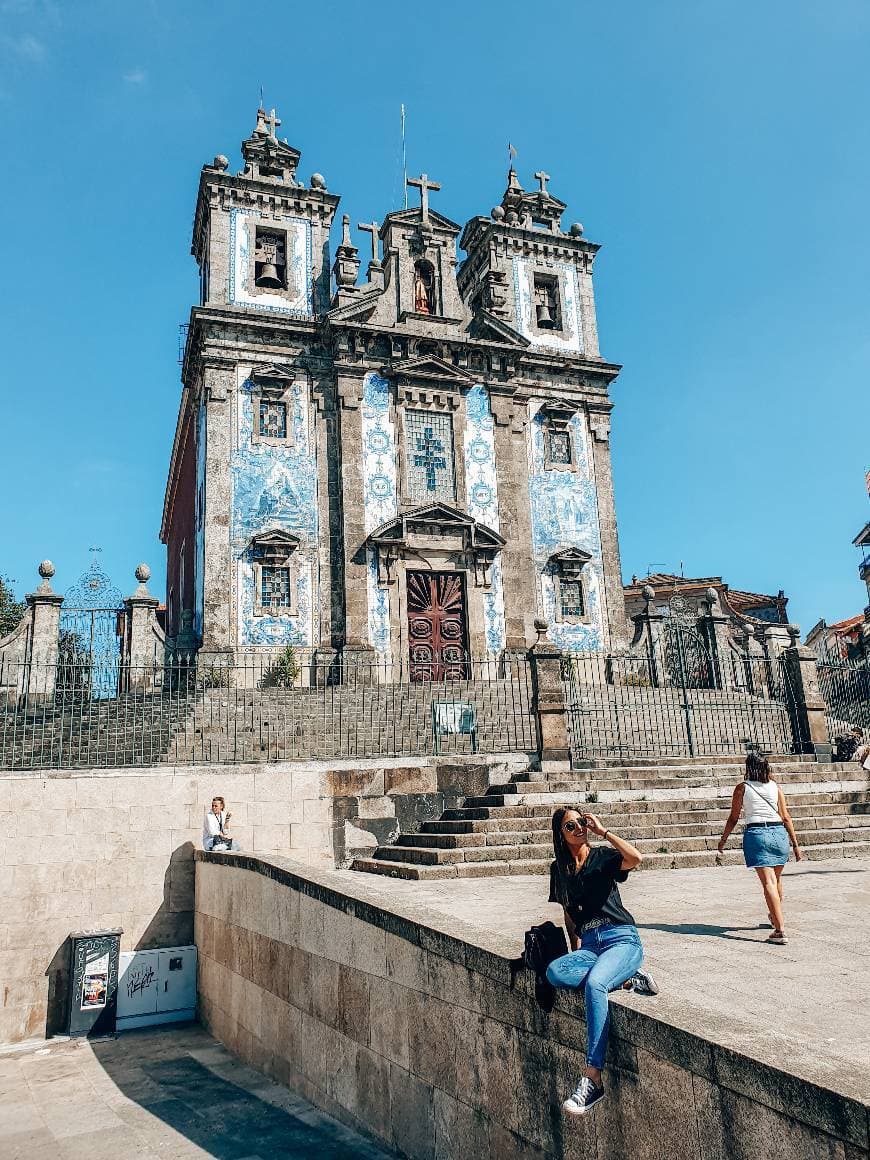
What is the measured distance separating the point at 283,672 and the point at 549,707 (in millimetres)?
8168

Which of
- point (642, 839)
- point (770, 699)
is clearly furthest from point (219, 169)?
point (642, 839)

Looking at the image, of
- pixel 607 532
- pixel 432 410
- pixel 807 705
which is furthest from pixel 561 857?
pixel 607 532

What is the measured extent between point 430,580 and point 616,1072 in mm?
19083

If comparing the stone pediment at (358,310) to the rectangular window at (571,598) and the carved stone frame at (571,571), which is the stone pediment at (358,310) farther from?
the rectangular window at (571,598)

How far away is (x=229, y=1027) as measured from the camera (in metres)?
10.3

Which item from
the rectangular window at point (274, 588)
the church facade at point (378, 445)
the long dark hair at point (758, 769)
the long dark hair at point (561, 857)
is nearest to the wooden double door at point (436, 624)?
the church facade at point (378, 445)

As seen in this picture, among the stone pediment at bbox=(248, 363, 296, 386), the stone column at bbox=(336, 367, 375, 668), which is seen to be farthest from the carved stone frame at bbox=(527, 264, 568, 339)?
the stone pediment at bbox=(248, 363, 296, 386)

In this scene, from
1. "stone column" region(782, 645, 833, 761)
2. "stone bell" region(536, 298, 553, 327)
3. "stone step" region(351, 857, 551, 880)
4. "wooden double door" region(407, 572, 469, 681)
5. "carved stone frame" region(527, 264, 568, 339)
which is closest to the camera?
"stone step" region(351, 857, 551, 880)

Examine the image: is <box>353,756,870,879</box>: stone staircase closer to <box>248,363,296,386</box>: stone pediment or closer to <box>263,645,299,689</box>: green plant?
<box>263,645,299,689</box>: green plant

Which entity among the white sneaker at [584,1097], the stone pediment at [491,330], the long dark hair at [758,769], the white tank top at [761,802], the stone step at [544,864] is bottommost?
the white sneaker at [584,1097]

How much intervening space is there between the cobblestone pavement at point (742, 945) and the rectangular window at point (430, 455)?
1449 cm

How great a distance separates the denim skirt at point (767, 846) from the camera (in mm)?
6574

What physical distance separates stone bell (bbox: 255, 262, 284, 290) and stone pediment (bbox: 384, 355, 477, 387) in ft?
12.4

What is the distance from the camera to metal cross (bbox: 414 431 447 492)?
2383cm
